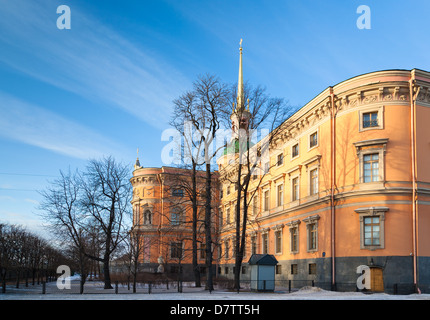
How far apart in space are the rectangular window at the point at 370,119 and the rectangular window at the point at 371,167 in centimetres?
219

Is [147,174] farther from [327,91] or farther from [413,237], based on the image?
[413,237]

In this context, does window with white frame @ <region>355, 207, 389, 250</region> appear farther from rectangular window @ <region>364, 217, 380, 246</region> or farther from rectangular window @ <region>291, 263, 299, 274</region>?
rectangular window @ <region>291, 263, 299, 274</region>

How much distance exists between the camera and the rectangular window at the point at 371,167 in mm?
34500

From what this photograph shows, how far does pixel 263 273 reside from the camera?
34.2 meters

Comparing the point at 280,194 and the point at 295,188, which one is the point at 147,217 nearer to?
the point at 280,194

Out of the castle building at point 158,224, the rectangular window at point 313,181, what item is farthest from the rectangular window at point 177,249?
the rectangular window at point 313,181

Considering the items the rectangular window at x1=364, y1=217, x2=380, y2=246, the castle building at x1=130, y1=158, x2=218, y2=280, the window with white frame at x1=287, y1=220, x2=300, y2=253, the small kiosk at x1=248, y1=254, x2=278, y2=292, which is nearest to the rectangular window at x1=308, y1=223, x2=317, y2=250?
the window with white frame at x1=287, y1=220, x2=300, y2=253

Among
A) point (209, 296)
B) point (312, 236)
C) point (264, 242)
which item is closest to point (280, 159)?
point (264, 242)

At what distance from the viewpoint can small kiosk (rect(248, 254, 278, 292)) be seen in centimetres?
3362

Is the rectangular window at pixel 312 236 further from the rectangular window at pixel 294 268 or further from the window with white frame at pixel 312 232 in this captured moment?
the rectangular window at pixel 294 268

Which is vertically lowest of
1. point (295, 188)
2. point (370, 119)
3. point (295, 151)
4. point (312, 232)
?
point (312, 232)

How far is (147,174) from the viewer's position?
72.4m

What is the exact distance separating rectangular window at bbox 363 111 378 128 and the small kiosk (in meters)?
12.0

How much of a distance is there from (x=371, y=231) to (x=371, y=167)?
4570mm
